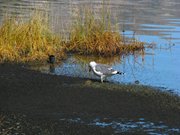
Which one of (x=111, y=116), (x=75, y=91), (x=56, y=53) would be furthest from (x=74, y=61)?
(x=111, y=116)

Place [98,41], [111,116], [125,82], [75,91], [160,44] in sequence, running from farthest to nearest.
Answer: [160,44] < [98,41] < [125,82] < [75,91] < [111,116]

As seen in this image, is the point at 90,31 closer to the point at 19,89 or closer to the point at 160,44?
the point at 160,44

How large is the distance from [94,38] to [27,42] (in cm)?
A: 274

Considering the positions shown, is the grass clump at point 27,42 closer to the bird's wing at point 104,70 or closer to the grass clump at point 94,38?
the grass clump at point 94,38

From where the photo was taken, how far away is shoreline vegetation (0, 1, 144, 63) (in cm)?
1588

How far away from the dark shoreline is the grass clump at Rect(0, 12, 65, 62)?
84.0 inches

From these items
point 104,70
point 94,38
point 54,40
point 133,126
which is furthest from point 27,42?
point 133,126

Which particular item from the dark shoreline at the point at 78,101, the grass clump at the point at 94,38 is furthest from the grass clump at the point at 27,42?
the dark shoreline at the point at 78,101

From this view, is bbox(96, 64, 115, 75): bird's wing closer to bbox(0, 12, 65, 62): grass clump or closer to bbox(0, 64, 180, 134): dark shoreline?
bbox(0, 64, 180, 134): dark shoreline

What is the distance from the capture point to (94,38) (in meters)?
18.1

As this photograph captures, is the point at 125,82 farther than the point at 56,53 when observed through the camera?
No

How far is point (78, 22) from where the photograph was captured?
18422 mm

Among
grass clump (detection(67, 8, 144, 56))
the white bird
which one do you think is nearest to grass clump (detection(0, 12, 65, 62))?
grass clump (detection(67, 8, 144, 56))

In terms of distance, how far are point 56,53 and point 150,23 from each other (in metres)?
13.5
